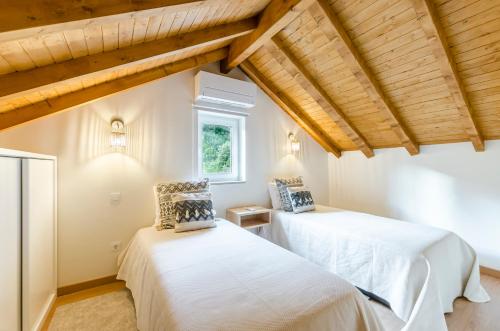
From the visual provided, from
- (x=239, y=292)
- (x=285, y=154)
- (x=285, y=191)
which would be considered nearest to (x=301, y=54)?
(x=285, y=154)

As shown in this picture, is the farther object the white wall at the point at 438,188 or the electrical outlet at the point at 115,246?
the white wall at the point at 438,188

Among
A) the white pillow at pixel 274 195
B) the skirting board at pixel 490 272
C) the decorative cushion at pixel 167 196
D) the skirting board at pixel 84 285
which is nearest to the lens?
the skirting board at pixel 84 285

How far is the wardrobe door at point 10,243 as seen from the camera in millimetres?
1132

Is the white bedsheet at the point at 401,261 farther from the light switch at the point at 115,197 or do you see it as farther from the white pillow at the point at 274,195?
the light switch at the point at 115,197

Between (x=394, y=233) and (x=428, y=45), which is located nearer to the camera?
(x=428, y=45)

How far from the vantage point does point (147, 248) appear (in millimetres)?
1855

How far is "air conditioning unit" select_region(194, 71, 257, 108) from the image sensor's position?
2816mm

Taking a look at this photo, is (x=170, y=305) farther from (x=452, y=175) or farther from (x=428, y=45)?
(x=452, y=175)

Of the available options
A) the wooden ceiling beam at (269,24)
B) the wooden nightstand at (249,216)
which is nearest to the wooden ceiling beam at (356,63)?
the wooden ceiling beam at (269,24)

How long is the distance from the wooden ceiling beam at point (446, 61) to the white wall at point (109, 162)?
2.29 m

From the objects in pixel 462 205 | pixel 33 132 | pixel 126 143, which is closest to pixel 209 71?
pixel 126 143

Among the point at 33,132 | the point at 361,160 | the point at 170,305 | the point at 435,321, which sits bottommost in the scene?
the point at 435,321

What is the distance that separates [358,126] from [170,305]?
3.27 m

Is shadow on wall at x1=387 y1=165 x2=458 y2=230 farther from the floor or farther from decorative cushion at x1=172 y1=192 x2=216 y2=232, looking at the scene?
decorative cushion at x1=172 y1=192 x2=216 y2=232
